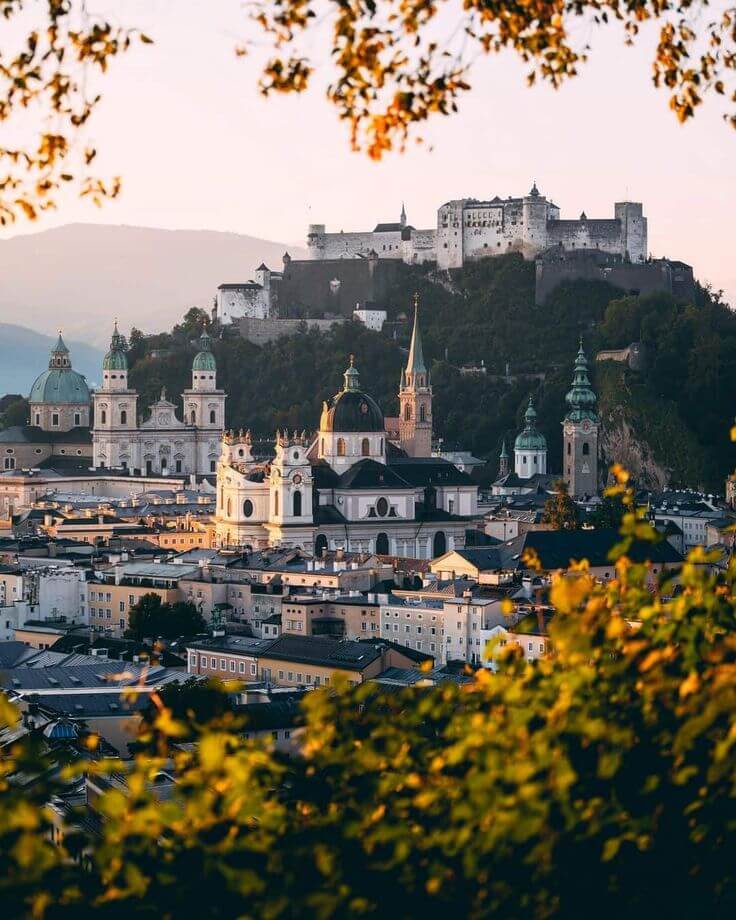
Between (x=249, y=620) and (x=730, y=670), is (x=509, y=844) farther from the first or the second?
(x=249, y=620)

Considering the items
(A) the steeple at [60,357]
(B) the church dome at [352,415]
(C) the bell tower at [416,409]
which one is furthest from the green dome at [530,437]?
(A) the steeple at [60,357]

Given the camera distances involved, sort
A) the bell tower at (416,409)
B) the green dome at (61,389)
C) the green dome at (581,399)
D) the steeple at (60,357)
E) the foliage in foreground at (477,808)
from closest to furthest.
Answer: the foliage in foreground at (477,808)
the bell tower at (416,409)
the green dome at (581,399)
the green dome at (61,389)
the steeple at (60,357)

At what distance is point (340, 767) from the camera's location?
36.7 ft

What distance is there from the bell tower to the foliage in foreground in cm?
7349

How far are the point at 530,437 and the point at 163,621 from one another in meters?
37.5

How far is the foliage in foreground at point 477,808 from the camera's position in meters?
10.2

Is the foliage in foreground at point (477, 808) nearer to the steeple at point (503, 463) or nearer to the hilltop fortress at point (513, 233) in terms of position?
the steeple at point (503, 463)

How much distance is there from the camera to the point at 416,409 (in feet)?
283

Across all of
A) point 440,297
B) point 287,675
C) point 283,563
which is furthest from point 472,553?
point 440,297

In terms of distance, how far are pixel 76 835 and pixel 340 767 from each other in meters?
1.42

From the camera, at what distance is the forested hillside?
91.5 m

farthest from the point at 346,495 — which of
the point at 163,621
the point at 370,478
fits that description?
the point at 163,621

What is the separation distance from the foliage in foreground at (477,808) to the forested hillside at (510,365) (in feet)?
255

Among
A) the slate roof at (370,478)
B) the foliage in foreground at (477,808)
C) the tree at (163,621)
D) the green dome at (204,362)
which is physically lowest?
the tree at (163,621)
